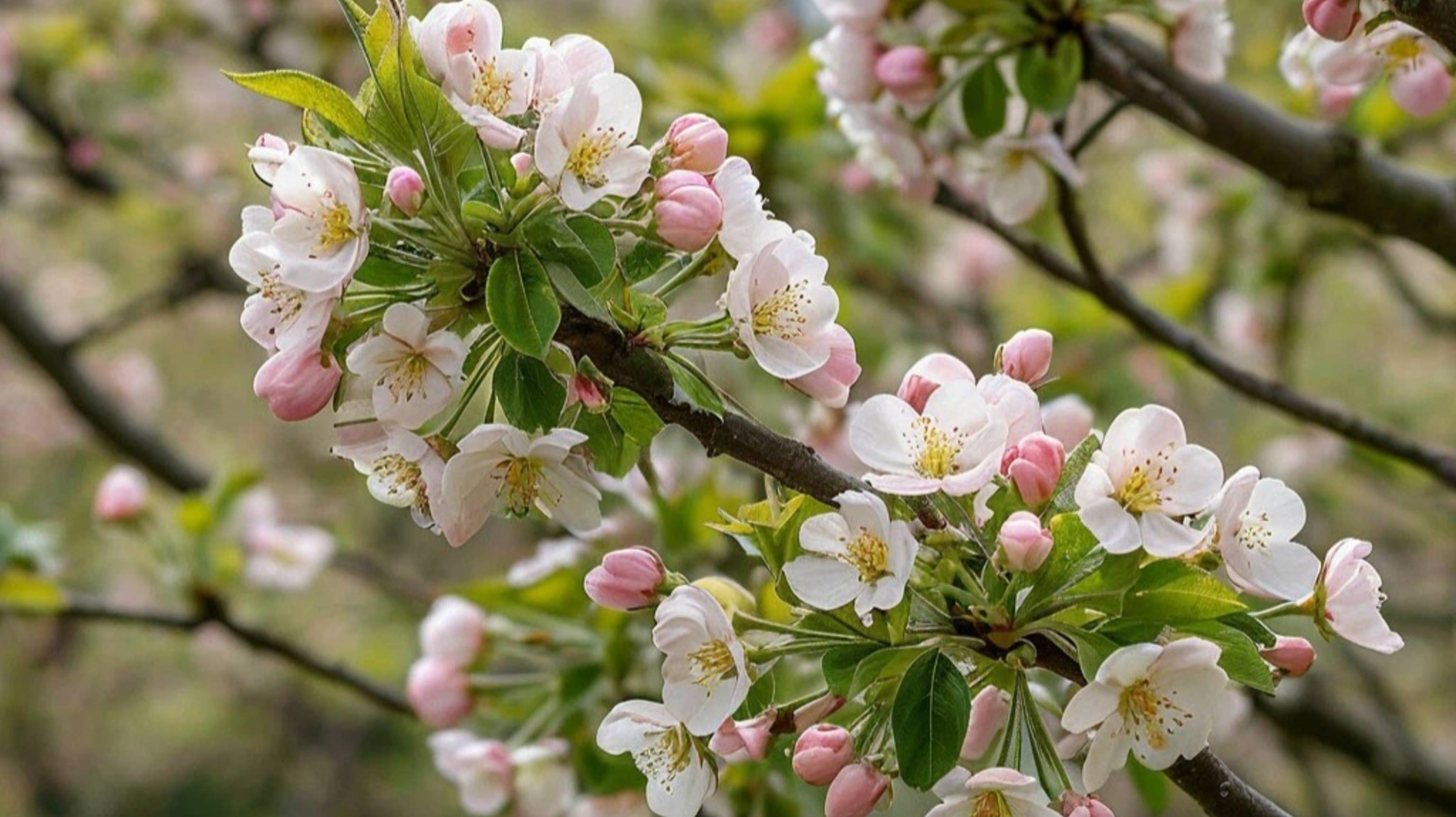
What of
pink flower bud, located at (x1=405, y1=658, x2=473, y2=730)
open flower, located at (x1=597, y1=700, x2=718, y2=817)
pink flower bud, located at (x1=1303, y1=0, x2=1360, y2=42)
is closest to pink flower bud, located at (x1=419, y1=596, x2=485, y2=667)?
pink flower bud, located at (x1=405, y1=658, x2=473, y2=730)

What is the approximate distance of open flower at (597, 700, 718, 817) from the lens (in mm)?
924

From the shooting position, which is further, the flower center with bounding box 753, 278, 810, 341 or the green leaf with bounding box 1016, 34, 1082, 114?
the green leaf with bounding box 1016, 34, 1082, 114

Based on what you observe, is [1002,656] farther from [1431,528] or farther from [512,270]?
[1431,528]

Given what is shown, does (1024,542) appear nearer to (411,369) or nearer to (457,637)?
(411,369)

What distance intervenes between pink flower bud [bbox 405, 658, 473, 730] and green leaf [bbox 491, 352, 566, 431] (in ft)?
2.60

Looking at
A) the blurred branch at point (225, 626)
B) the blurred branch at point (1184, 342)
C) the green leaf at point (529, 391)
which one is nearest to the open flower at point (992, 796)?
the green leaf at point (529, 391)

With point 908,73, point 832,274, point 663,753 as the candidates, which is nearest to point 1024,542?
point 663,753

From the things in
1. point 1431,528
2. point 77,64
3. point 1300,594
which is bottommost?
point 1431,528

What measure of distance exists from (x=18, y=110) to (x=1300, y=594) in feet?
11.7

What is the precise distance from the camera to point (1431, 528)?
3520mm

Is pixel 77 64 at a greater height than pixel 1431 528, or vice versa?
pixel 77 64

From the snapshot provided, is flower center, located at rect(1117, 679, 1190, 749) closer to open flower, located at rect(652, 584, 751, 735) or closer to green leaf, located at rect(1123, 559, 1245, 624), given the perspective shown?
green leaf, located at rect(1123, 559, 1245, 624)

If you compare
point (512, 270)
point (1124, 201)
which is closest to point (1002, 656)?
point (512, 270)

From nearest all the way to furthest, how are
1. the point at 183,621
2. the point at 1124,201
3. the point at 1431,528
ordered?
the point at 183,621 < the point at 1431,528 < the point at 1124,201
